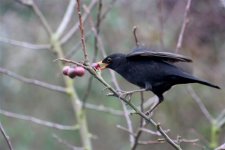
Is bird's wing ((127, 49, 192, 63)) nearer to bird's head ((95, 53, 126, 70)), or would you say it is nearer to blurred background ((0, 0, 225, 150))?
bird's head ((95, 53, 126, 70))

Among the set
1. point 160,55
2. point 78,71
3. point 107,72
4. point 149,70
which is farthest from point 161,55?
point 107,72

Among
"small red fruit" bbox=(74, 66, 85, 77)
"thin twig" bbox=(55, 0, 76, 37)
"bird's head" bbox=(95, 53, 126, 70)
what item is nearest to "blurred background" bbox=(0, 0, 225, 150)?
"thin twig" bbox=(55, 0, 76, 37)

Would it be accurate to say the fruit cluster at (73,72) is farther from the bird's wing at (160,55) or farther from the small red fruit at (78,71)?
the bird's wing at (160,55)

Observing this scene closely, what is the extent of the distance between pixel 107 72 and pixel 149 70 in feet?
17.7

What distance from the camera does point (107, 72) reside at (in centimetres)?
906

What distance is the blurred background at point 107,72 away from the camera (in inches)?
283

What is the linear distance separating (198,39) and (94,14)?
1.66 m

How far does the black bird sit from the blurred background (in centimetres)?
221

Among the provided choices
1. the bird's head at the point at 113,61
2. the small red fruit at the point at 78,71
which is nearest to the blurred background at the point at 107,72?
the bird's head at the point at 113,61

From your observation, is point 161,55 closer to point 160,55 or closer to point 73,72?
point 160,55

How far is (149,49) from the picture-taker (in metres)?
3.60

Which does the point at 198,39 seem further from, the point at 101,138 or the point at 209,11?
the point at 101,138

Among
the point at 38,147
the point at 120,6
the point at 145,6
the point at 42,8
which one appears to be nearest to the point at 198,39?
the point at 145,6

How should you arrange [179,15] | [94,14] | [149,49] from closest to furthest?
1. [149,49]
2. [179,15]
3. [94,14]
